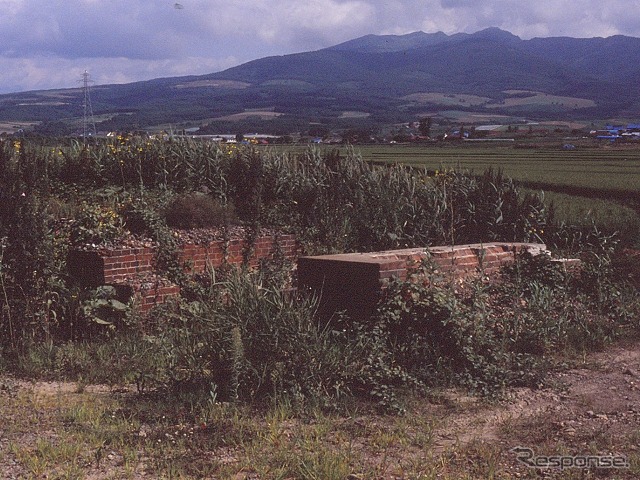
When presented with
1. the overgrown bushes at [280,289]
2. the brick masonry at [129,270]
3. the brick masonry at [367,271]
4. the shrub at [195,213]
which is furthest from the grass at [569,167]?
the brick masonry at [129,270]

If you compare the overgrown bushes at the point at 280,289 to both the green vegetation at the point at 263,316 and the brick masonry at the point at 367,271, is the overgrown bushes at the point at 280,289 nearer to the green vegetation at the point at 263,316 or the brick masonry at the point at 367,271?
the green vegetation at the point at 263,316

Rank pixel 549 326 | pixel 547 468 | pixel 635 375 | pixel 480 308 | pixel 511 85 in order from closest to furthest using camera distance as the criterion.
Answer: pixel 547 468 < pixel 635 375 < pixel 480 308 < pixel 549 326 < pixel 511 85

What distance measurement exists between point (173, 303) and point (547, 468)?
4.90m

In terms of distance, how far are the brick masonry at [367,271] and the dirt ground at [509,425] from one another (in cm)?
128

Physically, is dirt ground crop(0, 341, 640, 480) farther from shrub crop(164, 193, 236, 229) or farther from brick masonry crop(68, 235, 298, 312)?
shrub crop(164, 193, 236, 229)

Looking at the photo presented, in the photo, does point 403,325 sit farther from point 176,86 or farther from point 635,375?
point 176,86

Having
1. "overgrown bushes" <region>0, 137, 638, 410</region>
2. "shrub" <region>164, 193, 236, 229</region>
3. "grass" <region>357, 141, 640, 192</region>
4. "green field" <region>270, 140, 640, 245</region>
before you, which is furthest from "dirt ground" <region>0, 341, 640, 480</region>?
"grass" <region>357, 141, 640, 192</region>

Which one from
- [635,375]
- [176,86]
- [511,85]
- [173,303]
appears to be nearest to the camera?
[635,375]

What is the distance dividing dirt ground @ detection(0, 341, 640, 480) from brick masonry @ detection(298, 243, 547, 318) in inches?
50.2

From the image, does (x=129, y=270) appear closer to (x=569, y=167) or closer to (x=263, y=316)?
(x=263, y=316)

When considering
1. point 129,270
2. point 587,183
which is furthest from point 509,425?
point 587,183

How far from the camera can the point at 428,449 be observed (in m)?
4.26

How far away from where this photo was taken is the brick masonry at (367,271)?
6.22 metres

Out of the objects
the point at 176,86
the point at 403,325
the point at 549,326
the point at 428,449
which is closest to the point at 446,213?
the point at 549,326
